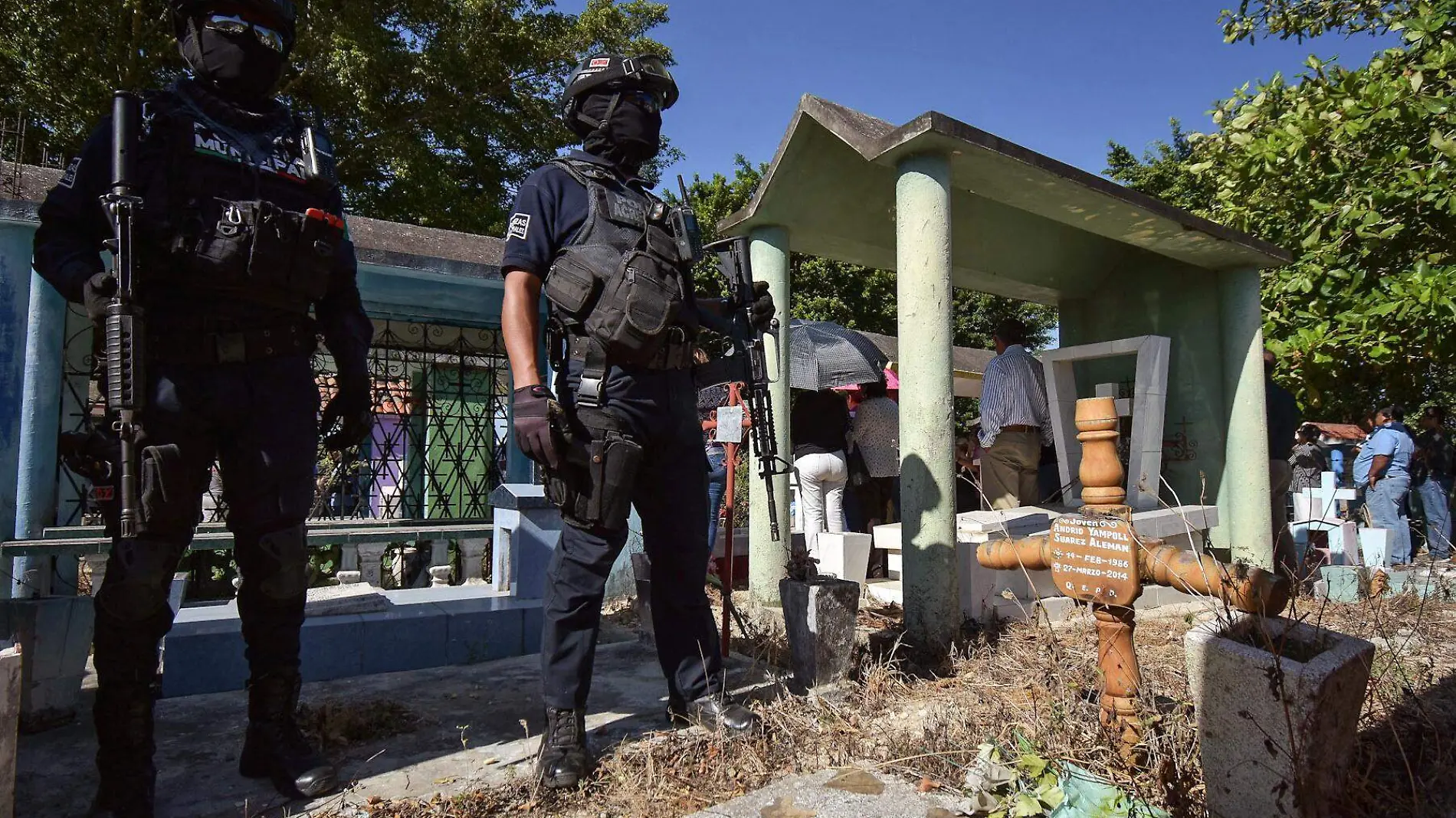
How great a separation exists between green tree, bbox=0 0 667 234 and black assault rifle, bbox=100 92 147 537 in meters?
8.81

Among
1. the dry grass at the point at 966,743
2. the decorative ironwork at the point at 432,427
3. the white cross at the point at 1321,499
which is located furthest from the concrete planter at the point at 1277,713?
the white cross at the point at 1321,499

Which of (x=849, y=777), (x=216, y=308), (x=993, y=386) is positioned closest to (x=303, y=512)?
(x=216, y=308)

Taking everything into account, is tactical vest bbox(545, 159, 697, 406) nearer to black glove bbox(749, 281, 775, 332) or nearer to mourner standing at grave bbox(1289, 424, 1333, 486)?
black glove bbox(749, 281, 775, 332)

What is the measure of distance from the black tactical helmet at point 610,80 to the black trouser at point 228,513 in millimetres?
1161

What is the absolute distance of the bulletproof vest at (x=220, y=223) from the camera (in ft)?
7.11

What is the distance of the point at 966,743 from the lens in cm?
240

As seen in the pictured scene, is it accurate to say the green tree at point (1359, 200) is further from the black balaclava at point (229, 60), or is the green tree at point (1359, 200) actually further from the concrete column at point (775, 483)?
the black balaclava at point (229, 60)

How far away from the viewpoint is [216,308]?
2258mm

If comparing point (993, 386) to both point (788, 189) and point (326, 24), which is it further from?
point (326, 24)

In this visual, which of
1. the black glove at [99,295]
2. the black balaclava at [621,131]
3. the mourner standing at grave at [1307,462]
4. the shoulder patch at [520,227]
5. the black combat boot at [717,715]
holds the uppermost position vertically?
the black balaclava at [621,131]

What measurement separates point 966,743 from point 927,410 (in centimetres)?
160

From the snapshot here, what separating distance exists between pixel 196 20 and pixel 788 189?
2.83 meters

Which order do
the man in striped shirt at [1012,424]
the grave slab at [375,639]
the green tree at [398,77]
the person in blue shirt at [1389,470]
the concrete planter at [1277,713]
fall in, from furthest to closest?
the green tree at [398,77]
the person in blue shirt at [1389,470]
the man in striped shirt at [1012,424]
the grave slab at [375,639]
the concrete planter at [1277,713]

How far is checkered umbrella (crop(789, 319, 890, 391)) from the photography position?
6887mm
